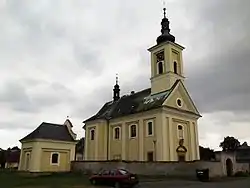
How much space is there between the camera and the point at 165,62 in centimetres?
4144

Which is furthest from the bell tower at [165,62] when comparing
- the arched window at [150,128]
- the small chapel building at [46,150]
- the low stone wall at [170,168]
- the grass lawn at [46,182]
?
the grass lawn at [46,182]

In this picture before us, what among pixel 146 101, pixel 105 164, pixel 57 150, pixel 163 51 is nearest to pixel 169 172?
pixel 105 164

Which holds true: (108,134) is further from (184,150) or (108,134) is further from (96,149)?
(184,150)

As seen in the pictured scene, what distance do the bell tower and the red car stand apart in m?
19.6

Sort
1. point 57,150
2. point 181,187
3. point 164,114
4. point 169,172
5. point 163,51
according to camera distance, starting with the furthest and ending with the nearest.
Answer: point 163,51 → point 57,150 → point 164,114 → point 169,172 → point 181,187

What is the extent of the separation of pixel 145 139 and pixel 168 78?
28.0 feet

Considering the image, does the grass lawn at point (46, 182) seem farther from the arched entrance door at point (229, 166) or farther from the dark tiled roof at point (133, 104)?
the arched entrance door at point (229, 166)

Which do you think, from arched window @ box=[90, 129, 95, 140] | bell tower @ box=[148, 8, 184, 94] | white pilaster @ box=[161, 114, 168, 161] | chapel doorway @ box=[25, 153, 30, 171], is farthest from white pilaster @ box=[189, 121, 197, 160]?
chapel doorway @ box=[25, 153, 30, 171]

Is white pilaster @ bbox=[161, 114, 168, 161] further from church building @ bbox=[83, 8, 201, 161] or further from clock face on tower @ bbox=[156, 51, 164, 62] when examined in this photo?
clock face on tower @ bbox=[156, 51, 164, 62]

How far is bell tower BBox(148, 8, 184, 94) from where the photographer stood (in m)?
40.6

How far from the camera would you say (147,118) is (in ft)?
125

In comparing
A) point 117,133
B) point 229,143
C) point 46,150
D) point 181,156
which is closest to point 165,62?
point 117,133

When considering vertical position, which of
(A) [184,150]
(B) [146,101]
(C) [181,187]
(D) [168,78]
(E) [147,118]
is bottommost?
(C) [181,187]

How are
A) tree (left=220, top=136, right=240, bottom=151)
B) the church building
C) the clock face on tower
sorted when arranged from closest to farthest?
1. the church building
2. the clock face on tower
3. tree (left=220, top=136, right=240, bottom=151)
